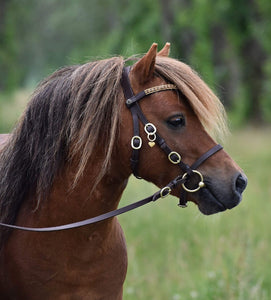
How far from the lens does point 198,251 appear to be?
5.65 m

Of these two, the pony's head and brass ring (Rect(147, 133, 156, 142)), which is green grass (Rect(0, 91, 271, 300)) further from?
brass ring (Rect(147, 133, 156, 142))

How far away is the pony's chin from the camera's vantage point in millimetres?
2730

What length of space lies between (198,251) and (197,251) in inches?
0.7

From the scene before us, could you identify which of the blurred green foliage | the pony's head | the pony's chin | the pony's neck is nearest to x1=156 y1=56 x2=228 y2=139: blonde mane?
the pony's head

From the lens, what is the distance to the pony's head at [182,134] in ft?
8.86

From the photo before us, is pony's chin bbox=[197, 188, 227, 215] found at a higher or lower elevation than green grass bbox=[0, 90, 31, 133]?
higher

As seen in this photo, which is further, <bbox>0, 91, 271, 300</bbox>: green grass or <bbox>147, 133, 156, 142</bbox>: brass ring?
<bbox>0, 91, 271, 300</bbox>: green grass

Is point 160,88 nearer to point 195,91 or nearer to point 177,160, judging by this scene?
point 195,91

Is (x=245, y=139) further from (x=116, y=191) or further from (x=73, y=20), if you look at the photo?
(x=73, y=20)

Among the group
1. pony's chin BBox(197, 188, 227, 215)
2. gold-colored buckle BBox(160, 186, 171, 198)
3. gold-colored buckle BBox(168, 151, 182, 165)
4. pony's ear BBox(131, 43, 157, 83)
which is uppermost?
pony's ear BBox(131, 43, 157, 83)

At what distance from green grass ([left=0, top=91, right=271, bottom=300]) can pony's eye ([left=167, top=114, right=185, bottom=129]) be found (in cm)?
85

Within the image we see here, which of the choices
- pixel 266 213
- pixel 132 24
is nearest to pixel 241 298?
pixel 266 213

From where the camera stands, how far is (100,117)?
9.03ft

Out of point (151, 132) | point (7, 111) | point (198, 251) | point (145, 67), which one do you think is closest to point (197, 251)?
point (198, 251)
